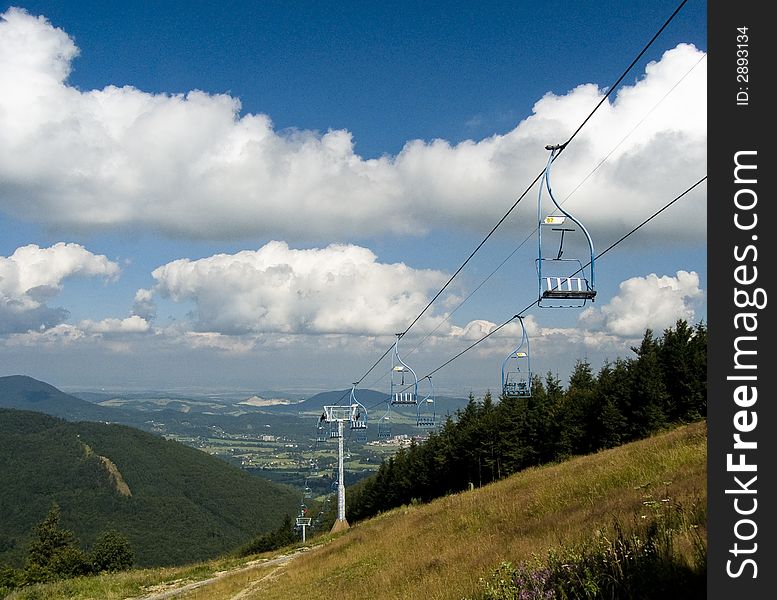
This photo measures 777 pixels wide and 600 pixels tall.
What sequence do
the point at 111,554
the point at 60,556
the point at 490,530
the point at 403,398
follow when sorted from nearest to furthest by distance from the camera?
the point at 490,530 → the point at 403,398 → the point at 60,556 → the point at 111,554

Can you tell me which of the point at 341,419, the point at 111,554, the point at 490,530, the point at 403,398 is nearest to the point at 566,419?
the point at 341,419

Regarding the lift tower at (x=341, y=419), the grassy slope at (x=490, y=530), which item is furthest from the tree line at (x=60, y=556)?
the grassy slope at (x=490, y=530)

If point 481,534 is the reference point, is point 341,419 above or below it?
below

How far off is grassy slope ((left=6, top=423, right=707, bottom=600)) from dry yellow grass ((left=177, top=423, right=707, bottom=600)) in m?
0.04

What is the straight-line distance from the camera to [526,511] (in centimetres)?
1728

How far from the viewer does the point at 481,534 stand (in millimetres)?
16125

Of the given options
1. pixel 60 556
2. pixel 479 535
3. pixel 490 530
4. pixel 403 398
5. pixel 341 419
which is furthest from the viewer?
pixel 60 556

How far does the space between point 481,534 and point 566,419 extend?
145ft

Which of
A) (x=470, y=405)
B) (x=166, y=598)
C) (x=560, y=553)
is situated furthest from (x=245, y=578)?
(x=470, y=405)

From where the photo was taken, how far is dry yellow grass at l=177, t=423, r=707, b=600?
10914 millimetres

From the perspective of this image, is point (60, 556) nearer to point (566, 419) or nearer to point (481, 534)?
point (566, 419)

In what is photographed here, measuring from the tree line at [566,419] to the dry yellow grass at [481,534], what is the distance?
28038 mm

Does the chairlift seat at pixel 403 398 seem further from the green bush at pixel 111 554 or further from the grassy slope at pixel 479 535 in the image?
the green bush at pixel 111 554

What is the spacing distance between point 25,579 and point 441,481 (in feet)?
141
